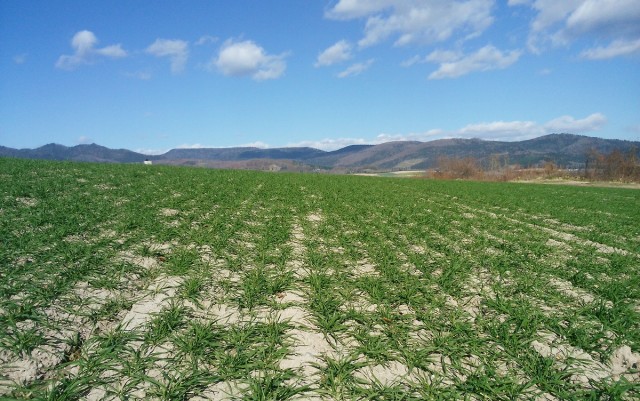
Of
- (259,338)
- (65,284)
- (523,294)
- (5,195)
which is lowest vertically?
(523,294)

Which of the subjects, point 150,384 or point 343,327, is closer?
point 150,384

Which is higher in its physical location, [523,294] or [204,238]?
[204,238]

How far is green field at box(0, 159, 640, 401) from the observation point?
3.00 m

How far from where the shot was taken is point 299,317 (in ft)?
14.1

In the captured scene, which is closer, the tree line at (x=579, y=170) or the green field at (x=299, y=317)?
the green field at (x=299, y=317)

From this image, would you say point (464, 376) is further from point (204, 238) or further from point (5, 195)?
point (5, 195)

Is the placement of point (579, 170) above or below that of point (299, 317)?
below

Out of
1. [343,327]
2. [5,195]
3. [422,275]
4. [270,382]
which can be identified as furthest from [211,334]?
[5,195]

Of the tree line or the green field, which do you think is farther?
the tree line

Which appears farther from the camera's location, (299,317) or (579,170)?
(579,170)

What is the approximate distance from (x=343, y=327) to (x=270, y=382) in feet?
4.37

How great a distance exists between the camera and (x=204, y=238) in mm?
7730

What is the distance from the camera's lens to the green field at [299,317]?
300cm

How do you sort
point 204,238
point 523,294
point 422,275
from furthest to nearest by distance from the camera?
1. point 204,238
2. point 422,275
3. point 523,294
